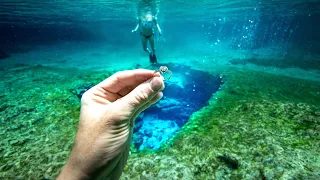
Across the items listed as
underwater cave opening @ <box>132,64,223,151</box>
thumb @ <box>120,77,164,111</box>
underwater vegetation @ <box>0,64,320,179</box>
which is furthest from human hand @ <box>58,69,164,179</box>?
underwater cave opening @ <box>132,64,223,151</box>

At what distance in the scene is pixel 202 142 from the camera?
518 centimetres

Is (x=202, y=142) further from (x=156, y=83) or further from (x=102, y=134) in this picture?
(x=102, y=134)

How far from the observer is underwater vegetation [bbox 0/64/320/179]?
4203 millimetres

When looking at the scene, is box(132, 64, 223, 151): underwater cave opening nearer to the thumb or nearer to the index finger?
→ the index finger

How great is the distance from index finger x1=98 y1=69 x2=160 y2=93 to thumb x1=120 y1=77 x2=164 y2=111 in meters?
0.21

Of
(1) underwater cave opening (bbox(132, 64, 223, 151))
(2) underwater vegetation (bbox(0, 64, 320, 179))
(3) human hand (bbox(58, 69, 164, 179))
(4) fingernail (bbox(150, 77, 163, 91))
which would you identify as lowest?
(1) underwater cave opening (bbox(132, 64, 223, 151))

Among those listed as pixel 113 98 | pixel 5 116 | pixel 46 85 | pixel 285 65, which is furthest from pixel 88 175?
pixel 285 65

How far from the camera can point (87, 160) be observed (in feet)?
6.28

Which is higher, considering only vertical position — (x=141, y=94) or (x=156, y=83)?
(x=156, y=83)

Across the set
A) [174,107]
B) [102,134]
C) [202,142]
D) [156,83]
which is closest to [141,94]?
[156,83]

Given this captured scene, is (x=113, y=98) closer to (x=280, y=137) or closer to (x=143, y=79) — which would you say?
(x=143, y=79)

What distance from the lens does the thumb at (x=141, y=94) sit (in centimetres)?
205

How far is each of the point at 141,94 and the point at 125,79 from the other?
1.46ft

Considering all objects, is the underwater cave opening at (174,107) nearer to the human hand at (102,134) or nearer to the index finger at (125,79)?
the index finger at (125,79)
